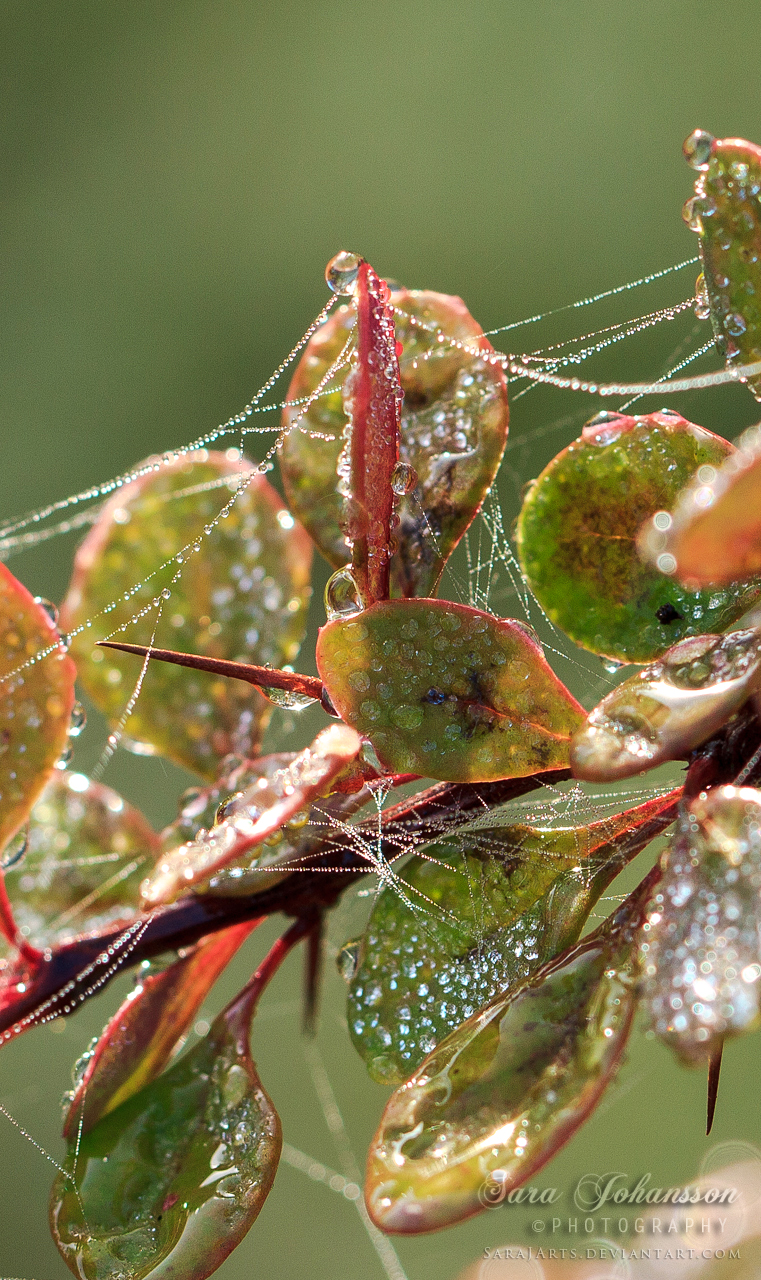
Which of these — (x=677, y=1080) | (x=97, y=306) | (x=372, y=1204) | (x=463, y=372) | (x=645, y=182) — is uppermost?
(x=97, y=306)

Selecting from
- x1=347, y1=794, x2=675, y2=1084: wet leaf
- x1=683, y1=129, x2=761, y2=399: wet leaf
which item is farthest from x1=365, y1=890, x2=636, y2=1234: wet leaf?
x1=683, y1=129, x2=761, y2=399: wet leaf

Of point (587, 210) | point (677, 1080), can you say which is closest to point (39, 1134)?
point (677, 1080)

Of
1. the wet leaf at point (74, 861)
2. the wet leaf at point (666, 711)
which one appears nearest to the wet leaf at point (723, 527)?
the wet leaf at point (666, 711)

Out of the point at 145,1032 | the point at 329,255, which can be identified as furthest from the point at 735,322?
the point at 329,255

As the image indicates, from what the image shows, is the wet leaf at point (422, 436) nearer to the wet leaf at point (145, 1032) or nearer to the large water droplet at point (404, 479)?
the large water droplet at point (404, 479)

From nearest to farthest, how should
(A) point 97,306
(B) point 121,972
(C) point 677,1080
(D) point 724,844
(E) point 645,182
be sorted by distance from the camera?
(D) point 724,844
(B) point 121,972
(C) point 677,1080
(E) point 645,182
(A) point 97,306

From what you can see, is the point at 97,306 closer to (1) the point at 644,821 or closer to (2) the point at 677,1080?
(2) the point at 677,1080

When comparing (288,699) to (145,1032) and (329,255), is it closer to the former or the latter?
(145,1032)
